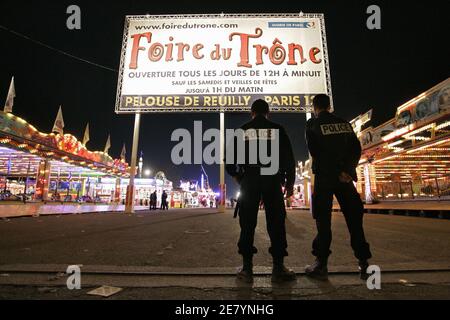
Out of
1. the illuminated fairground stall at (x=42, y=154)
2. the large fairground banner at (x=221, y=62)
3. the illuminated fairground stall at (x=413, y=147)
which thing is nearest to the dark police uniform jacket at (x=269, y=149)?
the large fairground banner at (x=221, y=62)

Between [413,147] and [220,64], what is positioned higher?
[220,64]

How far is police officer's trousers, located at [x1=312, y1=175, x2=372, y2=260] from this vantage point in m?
2.46

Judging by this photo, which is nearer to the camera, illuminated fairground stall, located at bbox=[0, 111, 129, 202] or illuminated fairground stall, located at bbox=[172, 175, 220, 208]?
illuminated fairground stall, located at bbox=[0, 111, 129, 202]

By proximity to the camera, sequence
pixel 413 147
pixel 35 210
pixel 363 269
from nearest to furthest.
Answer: pixel 363 269
pixel 35 210
pixel 413 147

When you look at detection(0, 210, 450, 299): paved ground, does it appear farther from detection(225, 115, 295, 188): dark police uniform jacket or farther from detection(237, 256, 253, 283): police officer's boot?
detection(225, 115, 295, 188): dark police uniform jacket

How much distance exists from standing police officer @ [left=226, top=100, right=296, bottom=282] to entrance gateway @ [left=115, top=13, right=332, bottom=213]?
32.3ft

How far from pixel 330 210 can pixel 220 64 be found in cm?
1160

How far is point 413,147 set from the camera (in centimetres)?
1527

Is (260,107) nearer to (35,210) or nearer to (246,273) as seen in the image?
(246,273)

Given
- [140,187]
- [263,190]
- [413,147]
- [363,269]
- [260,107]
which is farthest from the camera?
[140,187]

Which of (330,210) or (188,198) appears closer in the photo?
(330,210)

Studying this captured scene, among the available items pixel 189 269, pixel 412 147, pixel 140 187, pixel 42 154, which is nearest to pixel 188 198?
pixel 140 187

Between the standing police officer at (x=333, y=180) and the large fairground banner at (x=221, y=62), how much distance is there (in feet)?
32.0

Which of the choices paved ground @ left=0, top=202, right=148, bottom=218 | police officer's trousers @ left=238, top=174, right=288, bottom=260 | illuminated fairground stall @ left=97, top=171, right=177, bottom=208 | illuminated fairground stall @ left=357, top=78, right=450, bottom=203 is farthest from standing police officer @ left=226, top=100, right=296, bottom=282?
illuminated fairground stall @ left=97, top=171, right=177, bottom=208
